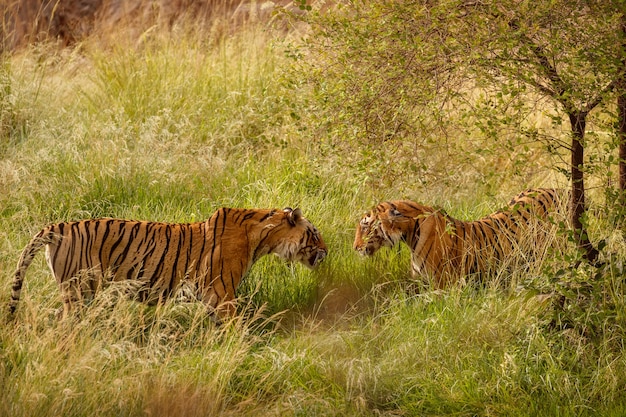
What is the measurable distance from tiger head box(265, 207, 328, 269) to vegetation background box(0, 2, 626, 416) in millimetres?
211

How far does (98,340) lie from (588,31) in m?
2.84

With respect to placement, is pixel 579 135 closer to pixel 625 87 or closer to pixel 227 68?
pixel 625 87

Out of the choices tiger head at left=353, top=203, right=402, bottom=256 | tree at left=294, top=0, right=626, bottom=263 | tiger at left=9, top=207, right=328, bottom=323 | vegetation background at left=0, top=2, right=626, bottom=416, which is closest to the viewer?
vegetation background at left=0, top=2, right=626, bottom=416

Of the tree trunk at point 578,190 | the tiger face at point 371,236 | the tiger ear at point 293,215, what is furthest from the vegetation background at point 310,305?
the tiger ear at point 293,215

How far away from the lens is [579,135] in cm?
550

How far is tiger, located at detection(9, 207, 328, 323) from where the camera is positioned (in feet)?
17.7

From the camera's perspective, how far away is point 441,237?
5.96 m

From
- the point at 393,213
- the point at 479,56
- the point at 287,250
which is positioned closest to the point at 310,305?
the point at 287,250

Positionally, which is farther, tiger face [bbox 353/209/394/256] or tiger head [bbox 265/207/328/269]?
tiger face [bbox 353/209/394/256]

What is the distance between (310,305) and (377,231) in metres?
0.60

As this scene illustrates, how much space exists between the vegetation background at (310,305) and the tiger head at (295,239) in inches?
8.3

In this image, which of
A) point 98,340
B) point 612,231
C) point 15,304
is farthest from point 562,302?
point 15,304

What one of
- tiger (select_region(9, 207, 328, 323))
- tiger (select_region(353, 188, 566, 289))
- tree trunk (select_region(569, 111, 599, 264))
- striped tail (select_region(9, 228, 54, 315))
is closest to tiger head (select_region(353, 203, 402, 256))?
tiger (select_region(353, 188, 566, 289))

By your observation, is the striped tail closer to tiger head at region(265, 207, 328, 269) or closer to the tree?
tiger head at region(265, 207, 328, 269)
